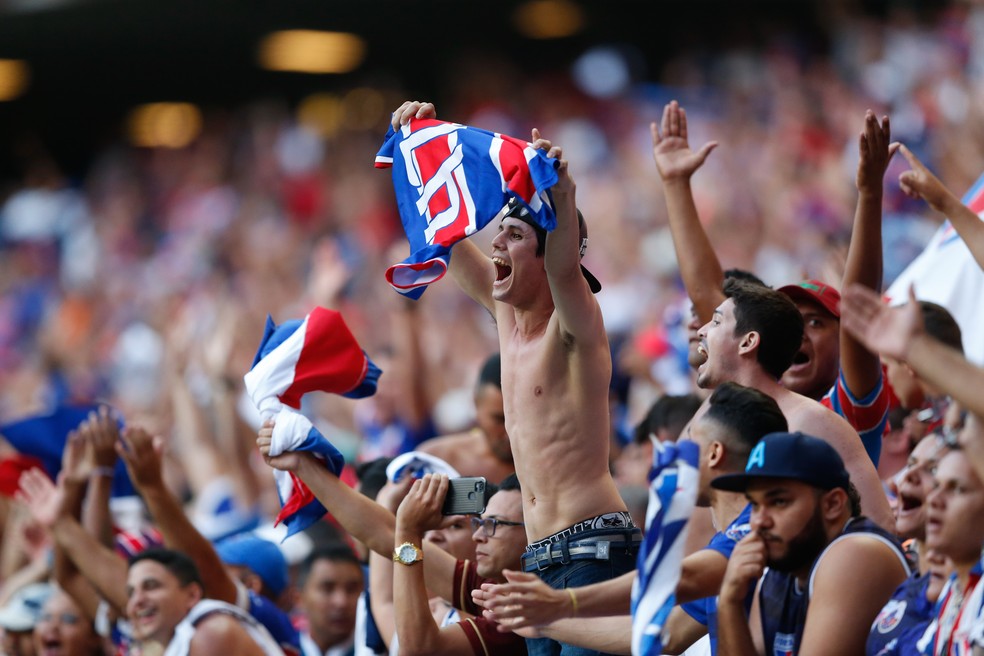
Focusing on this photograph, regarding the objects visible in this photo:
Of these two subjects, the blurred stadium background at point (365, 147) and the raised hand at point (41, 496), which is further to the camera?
the blurred stadium background at point (365, 147)

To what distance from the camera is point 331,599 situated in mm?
6047

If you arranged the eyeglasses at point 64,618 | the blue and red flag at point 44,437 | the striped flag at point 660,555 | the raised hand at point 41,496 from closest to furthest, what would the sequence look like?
the striped flag at point 660,555, the raised hand at point 41,496, the eyeglasses at point 64,618, the blue and red flag at point 44,437

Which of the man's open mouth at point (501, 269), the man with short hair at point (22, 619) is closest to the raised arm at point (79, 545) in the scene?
the man with short hair at point (22, 619)

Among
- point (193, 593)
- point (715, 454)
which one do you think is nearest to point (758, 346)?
point (715, 454)

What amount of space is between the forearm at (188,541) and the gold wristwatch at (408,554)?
5.81ft

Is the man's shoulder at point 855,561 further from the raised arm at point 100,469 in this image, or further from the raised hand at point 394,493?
the raised arm at point 100,469

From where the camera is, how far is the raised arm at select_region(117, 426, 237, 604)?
19.0ft

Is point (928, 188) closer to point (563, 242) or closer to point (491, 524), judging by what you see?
point (563, 242)

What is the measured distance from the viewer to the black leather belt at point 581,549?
4070 mm

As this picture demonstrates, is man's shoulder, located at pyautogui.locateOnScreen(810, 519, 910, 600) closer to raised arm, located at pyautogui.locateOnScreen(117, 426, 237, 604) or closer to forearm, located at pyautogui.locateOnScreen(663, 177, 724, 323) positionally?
forearm, located at pyautogui.locateOnScreen(663, 177, 724, 323)

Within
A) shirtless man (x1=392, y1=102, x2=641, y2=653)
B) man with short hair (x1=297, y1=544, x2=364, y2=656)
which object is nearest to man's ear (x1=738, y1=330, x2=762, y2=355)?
shirtless man (x1=392, y1=102, x2=641, y2=653)

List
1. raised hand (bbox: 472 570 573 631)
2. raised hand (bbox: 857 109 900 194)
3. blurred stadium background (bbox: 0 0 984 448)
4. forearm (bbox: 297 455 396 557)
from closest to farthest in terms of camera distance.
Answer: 1. raised hand (bbox: 472 570 573 631)
2. forearm (bbox: 297 455 396 557)
3. raised hand (bbox: 857 109 900 194)
4. blurred stadium background (bbox: 0 0 984 448)

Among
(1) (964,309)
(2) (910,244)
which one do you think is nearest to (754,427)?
(1) (964,309)

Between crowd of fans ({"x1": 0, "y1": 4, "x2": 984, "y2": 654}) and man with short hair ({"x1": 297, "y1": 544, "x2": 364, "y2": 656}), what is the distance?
17mm
